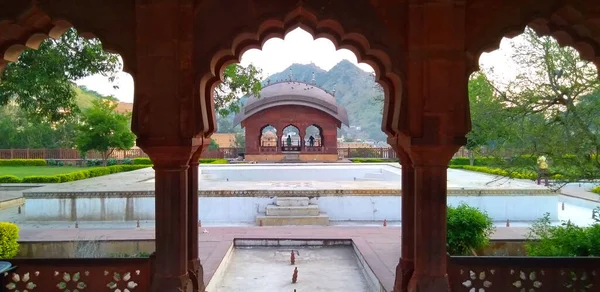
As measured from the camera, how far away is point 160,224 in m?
3.82

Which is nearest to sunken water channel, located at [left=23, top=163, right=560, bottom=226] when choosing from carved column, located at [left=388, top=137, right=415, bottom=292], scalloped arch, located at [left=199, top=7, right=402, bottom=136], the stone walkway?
the stone walkway

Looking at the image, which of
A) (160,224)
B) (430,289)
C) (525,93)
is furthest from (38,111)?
(525,93)

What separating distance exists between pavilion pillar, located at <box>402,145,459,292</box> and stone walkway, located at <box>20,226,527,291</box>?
223 centimetres

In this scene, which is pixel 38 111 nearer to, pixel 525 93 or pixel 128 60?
pixel 128 60

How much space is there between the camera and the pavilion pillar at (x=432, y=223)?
3746mm

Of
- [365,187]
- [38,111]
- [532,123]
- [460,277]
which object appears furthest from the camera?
[365,187]

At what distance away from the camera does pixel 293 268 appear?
6.53 metres

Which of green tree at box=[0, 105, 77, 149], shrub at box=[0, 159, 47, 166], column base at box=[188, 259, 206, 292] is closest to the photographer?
column base at box=[188, 259, 206, 292]

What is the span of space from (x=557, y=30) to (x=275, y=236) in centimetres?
540

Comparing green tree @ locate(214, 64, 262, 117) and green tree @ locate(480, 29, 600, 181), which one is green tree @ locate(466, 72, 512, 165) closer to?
green tree @ locate(480, 29, 600, 181)

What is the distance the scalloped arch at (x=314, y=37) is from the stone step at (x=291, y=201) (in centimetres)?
664

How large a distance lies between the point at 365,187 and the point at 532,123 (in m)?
5.14

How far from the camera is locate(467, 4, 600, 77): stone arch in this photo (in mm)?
3701

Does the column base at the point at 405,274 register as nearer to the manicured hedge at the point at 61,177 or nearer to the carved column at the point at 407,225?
the carved column at the point at 407,225
